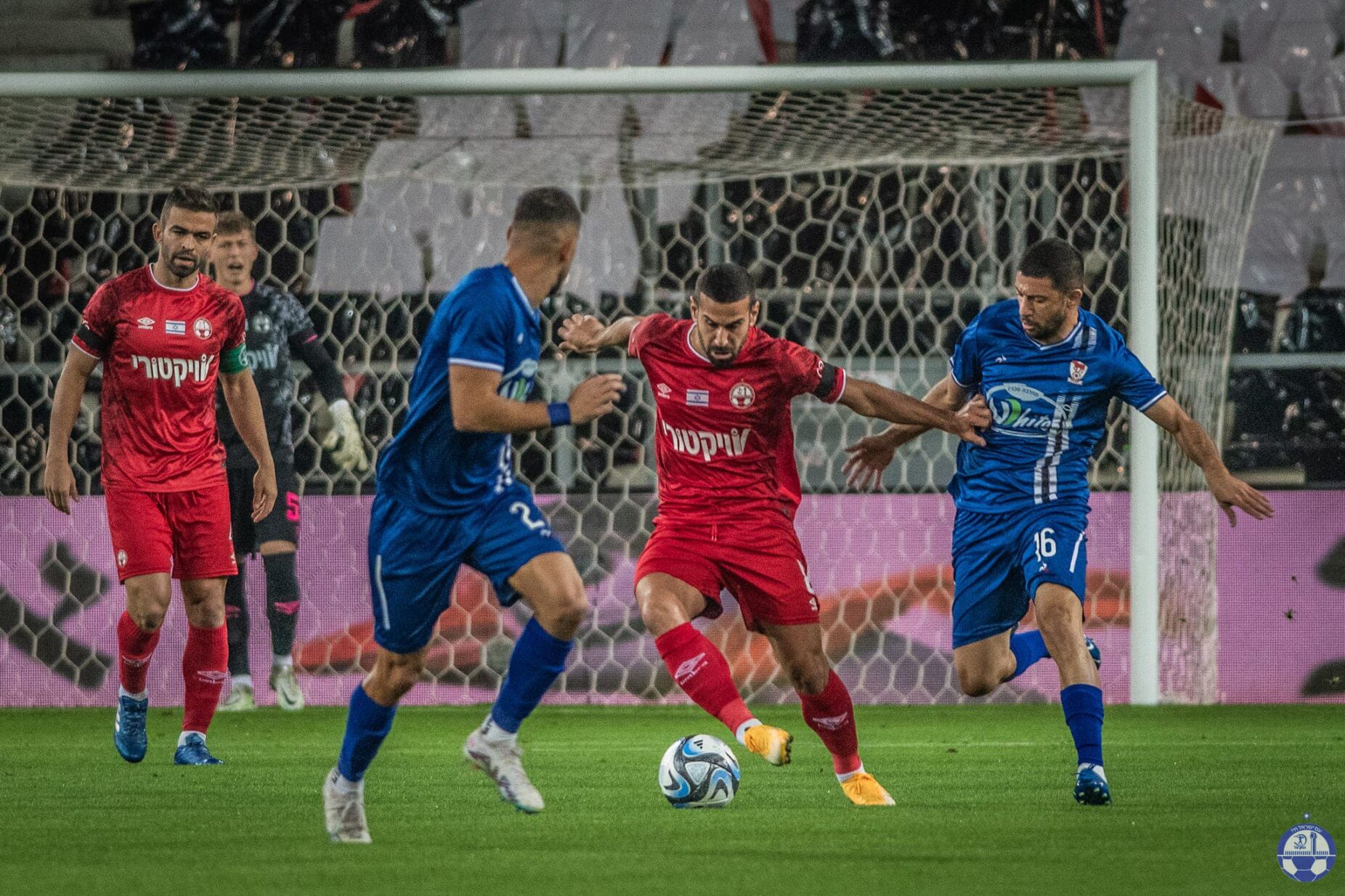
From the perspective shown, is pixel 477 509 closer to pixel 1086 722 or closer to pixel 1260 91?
pixel 1086 722

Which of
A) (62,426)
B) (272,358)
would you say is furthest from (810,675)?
(272,358)

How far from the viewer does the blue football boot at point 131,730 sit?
597 cm

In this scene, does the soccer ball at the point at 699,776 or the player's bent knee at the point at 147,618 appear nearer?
the soccer ball at the point at 699,776

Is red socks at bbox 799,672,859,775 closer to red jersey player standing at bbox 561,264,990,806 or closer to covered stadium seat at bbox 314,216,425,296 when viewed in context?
red jersey player standing at bbox 561,264,990,806

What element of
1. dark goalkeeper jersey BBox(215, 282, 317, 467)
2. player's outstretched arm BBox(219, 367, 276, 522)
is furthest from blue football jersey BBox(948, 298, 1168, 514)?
dark goalkeeper jersey BBox(215, 282, 317, 467)

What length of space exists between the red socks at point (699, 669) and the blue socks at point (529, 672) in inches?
25.0

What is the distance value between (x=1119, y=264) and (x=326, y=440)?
4090mm

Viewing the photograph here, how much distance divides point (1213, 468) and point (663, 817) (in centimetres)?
185

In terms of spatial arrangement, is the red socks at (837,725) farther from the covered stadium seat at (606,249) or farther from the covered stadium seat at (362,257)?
the covered stadium seat at (362,257)

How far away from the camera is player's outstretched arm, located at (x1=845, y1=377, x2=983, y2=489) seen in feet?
18.5

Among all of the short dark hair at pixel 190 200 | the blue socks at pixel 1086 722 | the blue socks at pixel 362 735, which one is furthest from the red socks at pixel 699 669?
the short dark hair at pixel 190 200

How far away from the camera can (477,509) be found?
167 inches

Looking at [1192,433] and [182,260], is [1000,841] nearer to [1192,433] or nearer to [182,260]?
[1192,433]

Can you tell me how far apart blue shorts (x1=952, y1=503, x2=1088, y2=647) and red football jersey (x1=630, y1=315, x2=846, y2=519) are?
61 centimetres
